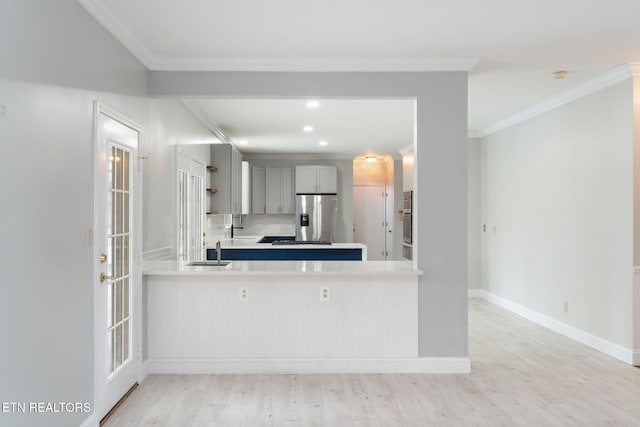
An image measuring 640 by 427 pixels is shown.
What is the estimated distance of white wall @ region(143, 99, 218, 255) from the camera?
361cm

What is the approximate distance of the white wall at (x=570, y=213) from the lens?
13.1 feet

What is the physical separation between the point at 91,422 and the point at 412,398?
2.05 meters

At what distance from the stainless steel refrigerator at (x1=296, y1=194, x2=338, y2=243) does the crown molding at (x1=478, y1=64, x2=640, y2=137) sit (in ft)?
11.7

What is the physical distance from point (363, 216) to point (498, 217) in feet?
13.4

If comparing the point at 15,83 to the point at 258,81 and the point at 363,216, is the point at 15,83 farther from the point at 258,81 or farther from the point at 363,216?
the point at 363,216

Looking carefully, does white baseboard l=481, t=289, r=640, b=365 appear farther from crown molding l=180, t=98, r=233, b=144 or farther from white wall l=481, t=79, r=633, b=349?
crown molding l=180, t=98, r=233, b=144

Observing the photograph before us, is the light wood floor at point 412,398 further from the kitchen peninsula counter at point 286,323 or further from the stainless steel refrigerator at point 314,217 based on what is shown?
the stainless steel refrigerator at point 314,217

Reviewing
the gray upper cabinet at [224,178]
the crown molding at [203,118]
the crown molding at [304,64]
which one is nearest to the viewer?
the crown molding at [304,64]

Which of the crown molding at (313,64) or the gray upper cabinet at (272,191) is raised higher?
the crown molding at (313,64)

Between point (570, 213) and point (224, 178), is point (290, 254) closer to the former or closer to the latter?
point (224, 178)

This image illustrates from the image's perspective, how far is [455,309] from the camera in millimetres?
3641

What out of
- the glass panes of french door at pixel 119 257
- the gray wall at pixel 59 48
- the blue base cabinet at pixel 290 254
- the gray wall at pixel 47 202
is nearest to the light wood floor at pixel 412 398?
the glass panes of french door at pixel 119 257

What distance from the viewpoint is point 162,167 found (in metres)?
3.97

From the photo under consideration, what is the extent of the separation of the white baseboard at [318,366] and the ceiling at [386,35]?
237 cm
